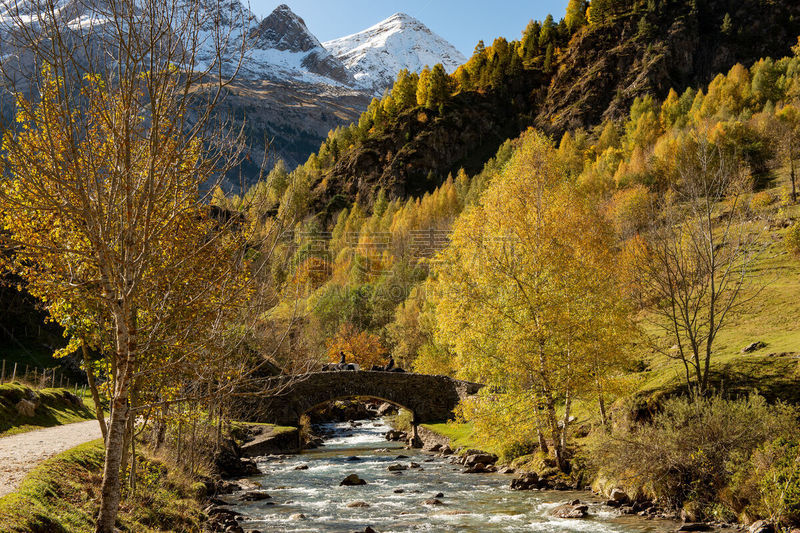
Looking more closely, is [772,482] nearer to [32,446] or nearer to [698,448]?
[698,448]

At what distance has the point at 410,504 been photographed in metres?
22.3

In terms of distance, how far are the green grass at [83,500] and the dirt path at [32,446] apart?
379 millimetres

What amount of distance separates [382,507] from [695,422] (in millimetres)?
11819

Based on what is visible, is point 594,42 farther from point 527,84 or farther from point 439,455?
point 439,455

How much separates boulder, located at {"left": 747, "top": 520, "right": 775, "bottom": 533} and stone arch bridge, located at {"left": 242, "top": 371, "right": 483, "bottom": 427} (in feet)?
103

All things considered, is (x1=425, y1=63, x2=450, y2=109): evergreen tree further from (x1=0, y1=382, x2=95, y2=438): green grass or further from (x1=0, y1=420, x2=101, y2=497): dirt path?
(x1=0, y1=420, x2=101, y2=497): dirt path

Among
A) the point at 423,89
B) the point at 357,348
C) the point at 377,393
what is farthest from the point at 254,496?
the point at 423,89

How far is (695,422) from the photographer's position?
18.2m

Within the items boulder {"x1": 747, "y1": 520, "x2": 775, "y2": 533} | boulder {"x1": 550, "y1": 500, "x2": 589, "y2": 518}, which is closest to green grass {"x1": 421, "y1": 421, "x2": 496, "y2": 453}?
boulder {"x1": 550, "y1": 500, "x2": 589, "y2": 518}

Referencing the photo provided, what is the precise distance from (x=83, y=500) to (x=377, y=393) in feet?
112

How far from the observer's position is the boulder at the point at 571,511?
18303 millimetres

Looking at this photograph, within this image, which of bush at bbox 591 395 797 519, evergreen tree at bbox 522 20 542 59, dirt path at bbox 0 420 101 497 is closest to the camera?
dirt path at bbox 0 420 101 497

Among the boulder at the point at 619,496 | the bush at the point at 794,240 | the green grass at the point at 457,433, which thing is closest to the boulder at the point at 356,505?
the boulder at the point at 619,496

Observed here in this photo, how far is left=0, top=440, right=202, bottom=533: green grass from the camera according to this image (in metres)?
10.6
